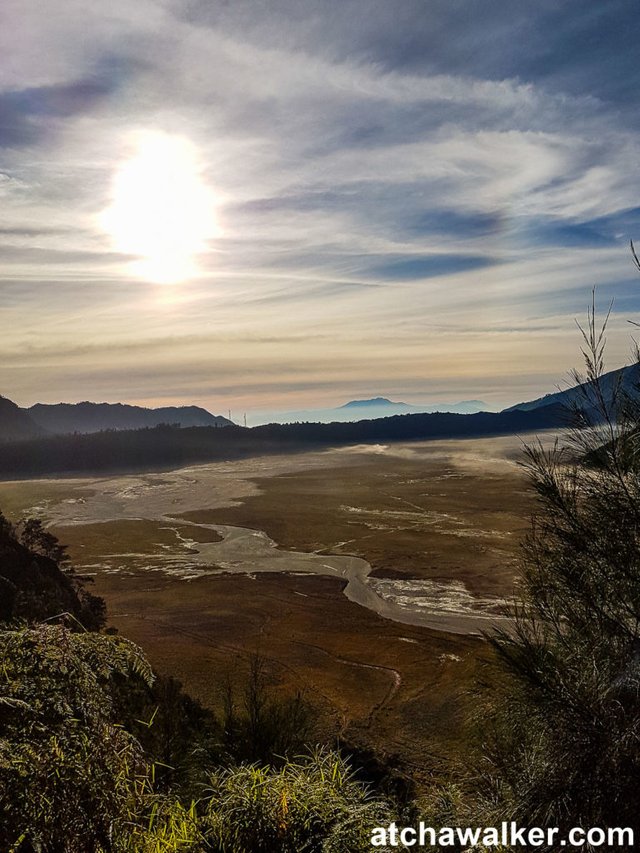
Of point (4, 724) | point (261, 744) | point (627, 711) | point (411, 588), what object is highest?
point (4, 724)

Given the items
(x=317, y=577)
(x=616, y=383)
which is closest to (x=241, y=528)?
(x=317, y=577)

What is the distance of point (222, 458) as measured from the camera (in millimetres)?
135500

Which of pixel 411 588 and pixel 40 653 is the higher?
pixel 40 653

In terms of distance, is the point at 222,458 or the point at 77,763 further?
the point at 222,458

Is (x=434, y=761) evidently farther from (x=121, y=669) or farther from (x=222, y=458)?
(x=222, y=458)

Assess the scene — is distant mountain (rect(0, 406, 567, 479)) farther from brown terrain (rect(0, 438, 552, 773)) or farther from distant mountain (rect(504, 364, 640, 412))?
distant mountain (rect(504, 364, 640, 412))

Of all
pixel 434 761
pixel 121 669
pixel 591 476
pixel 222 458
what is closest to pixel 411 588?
pixel 434 761

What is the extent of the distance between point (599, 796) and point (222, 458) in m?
132

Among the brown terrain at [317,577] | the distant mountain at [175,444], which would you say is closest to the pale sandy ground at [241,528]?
the brown terrain at [317,577]

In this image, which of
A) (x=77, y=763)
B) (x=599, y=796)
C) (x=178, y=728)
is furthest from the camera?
(x=178, y=728)

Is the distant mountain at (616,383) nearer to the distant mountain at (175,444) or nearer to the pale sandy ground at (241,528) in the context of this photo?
the pale sandy ground at (241,528)

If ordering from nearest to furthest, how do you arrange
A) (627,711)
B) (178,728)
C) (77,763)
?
(77,763) → (627,711) → (178,728)

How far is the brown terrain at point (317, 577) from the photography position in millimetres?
21766

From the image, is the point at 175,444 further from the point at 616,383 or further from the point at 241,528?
the point at 616,383
